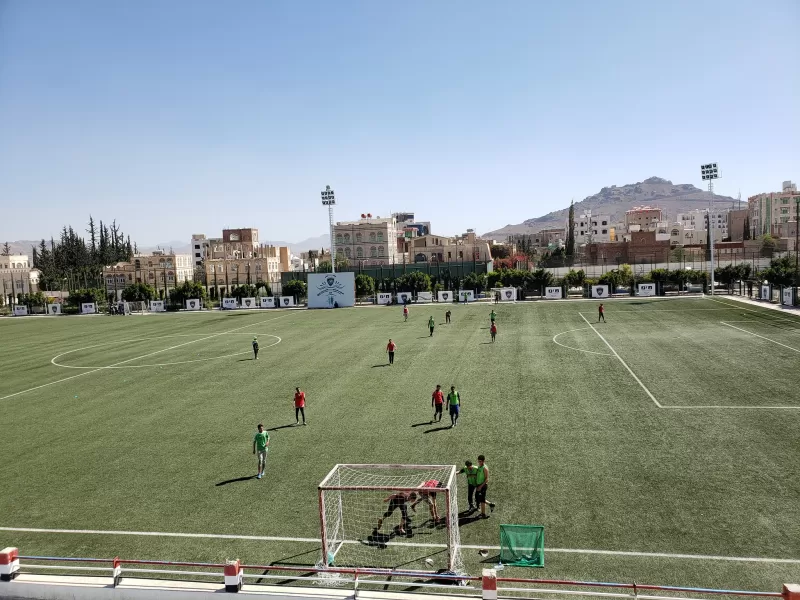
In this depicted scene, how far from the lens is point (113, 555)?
13773 mm

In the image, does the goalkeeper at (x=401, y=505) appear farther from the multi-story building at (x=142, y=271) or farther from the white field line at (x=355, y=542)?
the multi-story building at (x=142, y=271)

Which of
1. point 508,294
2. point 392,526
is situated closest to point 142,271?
point 508,294

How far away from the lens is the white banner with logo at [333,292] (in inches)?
3044

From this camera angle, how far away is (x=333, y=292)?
7750 cm

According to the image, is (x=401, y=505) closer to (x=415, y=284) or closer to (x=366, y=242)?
(x=415, y=284)

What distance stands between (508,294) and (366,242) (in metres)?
89.8

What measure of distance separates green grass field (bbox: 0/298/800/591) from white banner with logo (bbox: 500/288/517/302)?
1274 inches

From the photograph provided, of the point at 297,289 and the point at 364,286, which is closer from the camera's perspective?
the point at 297,289

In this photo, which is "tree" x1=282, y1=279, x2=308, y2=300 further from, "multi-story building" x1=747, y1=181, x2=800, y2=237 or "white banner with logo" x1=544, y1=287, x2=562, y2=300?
"multi-story building" x1=747, y1=181, x2=800, y2=237

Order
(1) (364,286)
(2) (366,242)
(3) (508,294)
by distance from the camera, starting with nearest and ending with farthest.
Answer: (3) (508,294) < (1) (364,286) < (2) (366,242)

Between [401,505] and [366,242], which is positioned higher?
[366,242]

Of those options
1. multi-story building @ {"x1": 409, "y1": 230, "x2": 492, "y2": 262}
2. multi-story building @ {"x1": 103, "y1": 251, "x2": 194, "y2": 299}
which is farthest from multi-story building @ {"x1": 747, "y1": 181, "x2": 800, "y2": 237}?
multi-story building @ {"x1": 103, "y1": 251, "x2": 194, "y2": 299}

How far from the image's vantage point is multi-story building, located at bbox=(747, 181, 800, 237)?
166000 mm

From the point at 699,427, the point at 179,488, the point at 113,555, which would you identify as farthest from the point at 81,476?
the point at 699,427
